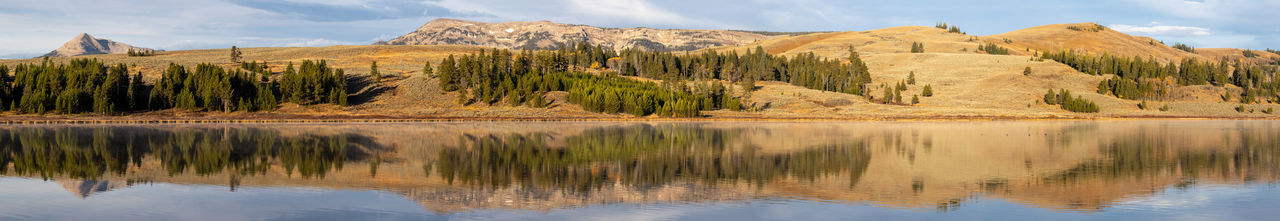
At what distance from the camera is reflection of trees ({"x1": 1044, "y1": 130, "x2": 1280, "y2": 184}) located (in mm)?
31109

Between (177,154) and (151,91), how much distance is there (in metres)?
68.1

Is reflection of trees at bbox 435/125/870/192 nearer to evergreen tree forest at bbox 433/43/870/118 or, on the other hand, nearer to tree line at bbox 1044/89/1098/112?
evergreen tree forest at bbox 433/43/870/118

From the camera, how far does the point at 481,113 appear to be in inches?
4045

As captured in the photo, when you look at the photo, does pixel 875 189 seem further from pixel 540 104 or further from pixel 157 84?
pixel 157 84

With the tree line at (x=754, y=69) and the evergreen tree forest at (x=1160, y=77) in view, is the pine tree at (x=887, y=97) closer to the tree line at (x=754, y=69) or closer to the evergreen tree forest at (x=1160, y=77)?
the tree line at (x=754, y=69)

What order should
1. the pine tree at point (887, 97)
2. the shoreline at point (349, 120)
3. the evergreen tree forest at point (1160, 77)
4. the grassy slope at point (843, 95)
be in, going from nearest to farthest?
the shoreline at point (349, 120)
the grassy slope at point (843, 95)
the pine tree at point (887, 97)
the evergreen tree forest at point (1160, 77)

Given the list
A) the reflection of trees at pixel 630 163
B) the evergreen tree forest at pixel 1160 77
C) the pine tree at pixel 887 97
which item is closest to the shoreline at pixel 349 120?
the pine tree at pixel 887 97

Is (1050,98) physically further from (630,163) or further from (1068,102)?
(630,163)

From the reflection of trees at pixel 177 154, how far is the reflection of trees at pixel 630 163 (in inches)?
241

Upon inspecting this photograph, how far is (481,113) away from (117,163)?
67.1 m

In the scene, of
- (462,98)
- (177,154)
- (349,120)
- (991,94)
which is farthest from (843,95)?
(177,154)

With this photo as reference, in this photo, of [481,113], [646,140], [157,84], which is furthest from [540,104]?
[646,140]

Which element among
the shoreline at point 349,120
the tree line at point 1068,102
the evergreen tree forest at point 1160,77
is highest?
the evergreen tree forest at point 1160,77

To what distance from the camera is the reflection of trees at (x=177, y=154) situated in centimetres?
3300
